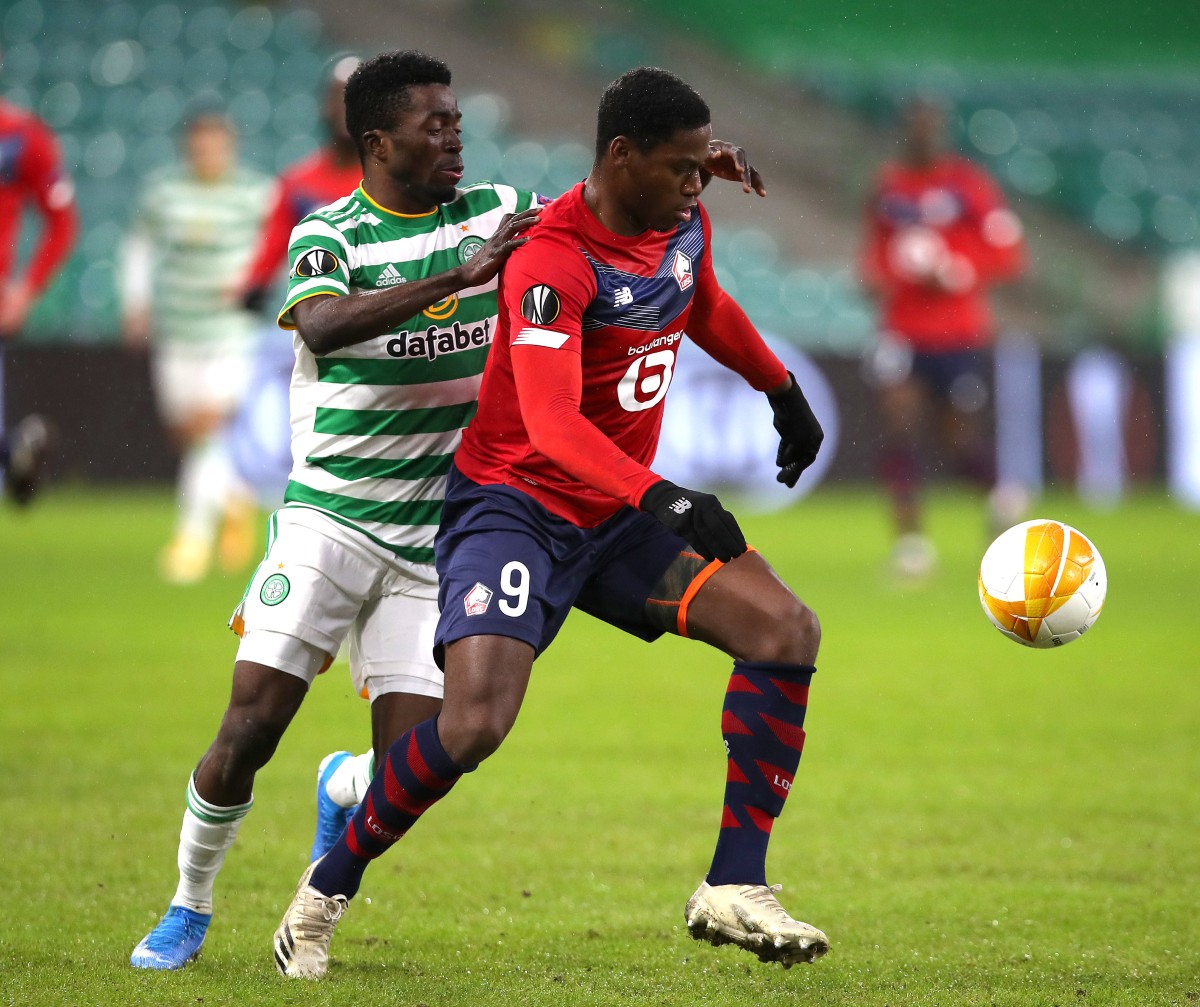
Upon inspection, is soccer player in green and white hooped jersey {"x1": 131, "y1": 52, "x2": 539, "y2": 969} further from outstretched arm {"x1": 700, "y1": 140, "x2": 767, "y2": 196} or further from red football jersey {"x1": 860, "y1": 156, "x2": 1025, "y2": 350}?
red football jersey {"x1": 860, "y1": 156, "x2": 1025, "y2": 350}

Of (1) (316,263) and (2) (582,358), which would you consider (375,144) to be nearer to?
(1) (316,263)

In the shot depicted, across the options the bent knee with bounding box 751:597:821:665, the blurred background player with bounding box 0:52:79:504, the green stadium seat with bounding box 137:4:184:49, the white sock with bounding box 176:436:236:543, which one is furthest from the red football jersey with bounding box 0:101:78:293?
the green stadium seat with bounding box 137:4:184:49

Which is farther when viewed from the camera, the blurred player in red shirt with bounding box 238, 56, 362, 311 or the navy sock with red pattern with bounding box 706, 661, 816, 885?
the blurred player in red shirt with bounding box 238, 56, 362, 311

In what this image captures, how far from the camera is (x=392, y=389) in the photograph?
4.26 meters

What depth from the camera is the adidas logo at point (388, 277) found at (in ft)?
13.8

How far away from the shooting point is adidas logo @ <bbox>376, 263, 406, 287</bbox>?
4.21 metres

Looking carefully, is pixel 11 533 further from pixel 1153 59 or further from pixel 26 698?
pixel 1153 59

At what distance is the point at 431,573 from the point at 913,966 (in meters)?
1.47

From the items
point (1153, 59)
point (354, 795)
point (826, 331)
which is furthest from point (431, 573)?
point (1153, 59)

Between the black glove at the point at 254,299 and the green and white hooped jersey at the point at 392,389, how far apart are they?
184 inches

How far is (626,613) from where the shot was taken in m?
4.13

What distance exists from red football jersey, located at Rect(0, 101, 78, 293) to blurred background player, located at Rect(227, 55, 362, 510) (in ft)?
3.13

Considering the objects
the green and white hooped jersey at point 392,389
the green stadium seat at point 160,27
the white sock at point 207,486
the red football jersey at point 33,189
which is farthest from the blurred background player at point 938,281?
the green stadium seat at point 160,27

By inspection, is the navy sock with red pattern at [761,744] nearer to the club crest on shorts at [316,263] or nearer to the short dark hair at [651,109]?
the short dark hair at [651,109]
